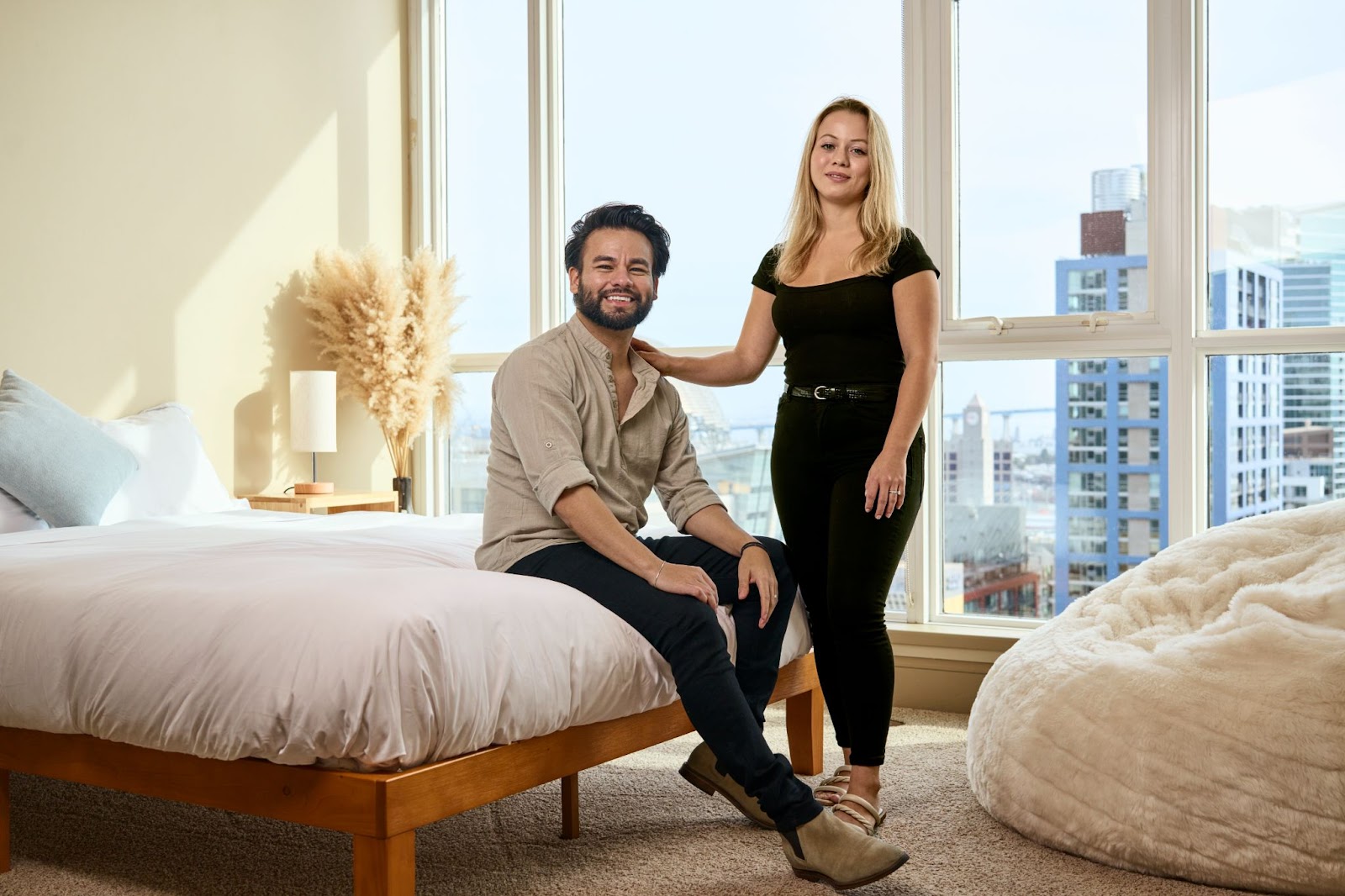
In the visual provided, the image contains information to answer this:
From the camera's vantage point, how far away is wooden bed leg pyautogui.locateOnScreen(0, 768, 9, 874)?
232 cm

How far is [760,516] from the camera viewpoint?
4.65 meters

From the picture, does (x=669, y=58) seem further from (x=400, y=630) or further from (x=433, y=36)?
(x=400, y=630)

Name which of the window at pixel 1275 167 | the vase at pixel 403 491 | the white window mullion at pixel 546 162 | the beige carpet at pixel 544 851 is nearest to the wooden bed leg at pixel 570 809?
the beige carpet at pixel 544 851

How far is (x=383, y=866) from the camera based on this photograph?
5.90 feet

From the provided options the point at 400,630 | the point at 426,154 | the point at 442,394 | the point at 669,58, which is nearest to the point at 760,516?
the point at 442,394

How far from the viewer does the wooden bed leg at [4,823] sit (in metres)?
2.32

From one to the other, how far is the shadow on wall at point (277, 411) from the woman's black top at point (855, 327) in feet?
8.59

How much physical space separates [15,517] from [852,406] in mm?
2211

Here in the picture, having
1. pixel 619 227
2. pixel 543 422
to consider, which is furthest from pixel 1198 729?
pixel 619 227

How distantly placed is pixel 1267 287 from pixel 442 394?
3027 millimetres

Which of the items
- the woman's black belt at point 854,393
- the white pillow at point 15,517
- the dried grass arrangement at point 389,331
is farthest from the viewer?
the dried grass arrangement at point 389,331

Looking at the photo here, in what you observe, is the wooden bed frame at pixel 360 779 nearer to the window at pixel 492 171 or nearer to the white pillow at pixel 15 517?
the white pillow at pixel 15 517

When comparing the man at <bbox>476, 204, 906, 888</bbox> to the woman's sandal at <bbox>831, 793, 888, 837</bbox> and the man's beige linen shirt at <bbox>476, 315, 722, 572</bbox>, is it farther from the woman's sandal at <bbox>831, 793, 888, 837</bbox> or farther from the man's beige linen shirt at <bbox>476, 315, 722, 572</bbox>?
the woman's sandal at <bbox>831, 793, 888, 837</bbox>

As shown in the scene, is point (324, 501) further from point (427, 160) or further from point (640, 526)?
point (640, 526)
